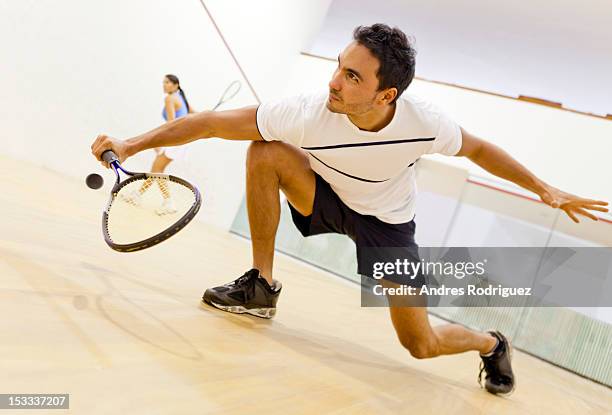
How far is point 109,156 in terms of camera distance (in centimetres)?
143

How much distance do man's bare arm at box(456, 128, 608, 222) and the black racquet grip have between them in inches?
36.0

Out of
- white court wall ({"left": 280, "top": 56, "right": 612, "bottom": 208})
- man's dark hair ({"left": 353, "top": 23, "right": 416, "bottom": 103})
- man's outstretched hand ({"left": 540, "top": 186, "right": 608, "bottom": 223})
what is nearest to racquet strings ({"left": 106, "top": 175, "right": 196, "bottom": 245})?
man's dark hair ({"left": 353, "top": 23, "right": 416, "bottom": 103})

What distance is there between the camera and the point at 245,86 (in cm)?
601

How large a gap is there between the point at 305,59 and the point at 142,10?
209cm

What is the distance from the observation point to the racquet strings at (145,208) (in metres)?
1.69

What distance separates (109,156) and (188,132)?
0.67ft

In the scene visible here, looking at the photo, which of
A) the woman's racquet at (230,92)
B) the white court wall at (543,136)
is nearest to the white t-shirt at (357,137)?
the white court wall at (543,136)

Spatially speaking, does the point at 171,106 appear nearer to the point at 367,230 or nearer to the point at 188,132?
the point at 367,230

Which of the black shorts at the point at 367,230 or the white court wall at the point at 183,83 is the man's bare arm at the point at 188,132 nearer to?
the black shorts at the point at 367,230

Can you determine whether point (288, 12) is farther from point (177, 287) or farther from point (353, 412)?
point (353, 412)

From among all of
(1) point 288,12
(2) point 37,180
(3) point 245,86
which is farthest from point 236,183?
(2) point 37,180

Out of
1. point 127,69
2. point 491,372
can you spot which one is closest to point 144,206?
point 491,372

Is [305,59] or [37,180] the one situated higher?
[305,59]

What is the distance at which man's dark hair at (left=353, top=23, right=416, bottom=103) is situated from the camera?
1607mm
